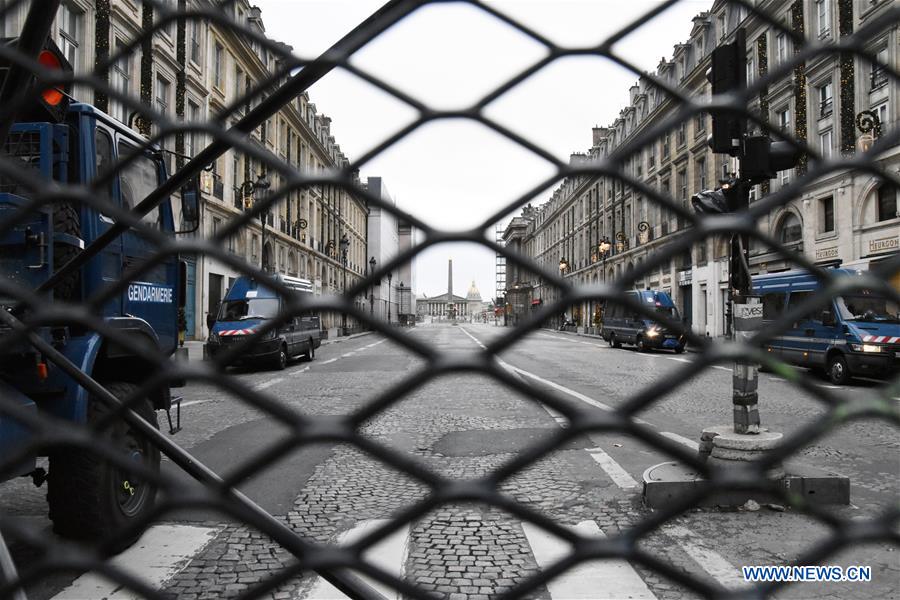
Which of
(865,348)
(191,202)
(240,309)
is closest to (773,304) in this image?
(865,348)

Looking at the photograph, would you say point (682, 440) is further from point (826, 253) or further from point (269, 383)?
point (826, 253)

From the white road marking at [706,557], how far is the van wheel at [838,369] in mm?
9712

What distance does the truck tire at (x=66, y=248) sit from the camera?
3006 millimetres

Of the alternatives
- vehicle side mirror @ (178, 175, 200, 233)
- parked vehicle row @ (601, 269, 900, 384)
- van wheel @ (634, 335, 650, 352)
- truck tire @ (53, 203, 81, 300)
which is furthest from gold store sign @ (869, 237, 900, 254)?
truck tire @ (53, 203, 81, 300)

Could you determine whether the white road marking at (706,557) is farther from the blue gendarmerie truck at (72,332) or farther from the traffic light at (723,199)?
the blue gendarmerie truck at (72,332)

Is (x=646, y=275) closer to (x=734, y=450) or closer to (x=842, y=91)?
(x=734, y=450)

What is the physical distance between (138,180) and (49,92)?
2.86m

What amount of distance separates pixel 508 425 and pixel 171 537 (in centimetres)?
434

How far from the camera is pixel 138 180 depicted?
392 cm

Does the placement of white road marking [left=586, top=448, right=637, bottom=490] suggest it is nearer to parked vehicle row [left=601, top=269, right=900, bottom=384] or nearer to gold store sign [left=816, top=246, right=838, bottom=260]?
parked vehicle row [left=601, top=269, right=900, bottom=384]

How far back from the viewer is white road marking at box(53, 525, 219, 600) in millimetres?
2684

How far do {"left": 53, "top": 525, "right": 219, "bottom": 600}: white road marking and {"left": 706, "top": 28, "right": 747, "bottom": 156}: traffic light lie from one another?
3.86m

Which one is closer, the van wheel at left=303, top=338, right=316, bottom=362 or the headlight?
the headlight

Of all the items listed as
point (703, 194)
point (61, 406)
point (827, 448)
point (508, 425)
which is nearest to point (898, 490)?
point (827, 448)
